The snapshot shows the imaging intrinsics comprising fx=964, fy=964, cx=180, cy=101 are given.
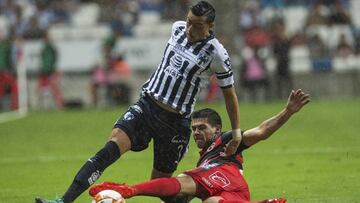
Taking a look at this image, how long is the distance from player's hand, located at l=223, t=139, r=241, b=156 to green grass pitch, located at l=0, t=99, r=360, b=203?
1.61 m

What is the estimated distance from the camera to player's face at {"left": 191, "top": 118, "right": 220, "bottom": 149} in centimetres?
1056

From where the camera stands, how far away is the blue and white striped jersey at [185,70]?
1043 cm

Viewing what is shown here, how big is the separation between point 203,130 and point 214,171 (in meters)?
0.51

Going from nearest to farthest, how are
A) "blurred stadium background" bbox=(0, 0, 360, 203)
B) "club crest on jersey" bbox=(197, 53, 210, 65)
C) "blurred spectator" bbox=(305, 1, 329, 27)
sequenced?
"club crest on jersey" bbox=(197, 53, 210, 65) → "blurred stadium background" bbox=(0, 0, 360, 203) → "blurred spectator" bbox=(305, 1, 329, 27)

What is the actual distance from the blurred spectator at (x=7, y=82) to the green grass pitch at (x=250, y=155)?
5.72ft

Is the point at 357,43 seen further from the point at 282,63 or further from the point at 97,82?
the point at 97,82

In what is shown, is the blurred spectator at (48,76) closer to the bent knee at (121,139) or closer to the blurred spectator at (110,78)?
the blurred spectator at (110,78)

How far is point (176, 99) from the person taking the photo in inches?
420

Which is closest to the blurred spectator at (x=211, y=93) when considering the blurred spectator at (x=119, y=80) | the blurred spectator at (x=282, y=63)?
the blurred spectator at (x=282, y=63)

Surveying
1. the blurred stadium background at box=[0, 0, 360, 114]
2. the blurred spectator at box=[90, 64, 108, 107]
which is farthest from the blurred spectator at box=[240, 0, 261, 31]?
the blurred spectator at box=[90, 64, 108, 107]

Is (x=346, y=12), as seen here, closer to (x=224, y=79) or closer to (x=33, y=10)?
(x=33, y=10)

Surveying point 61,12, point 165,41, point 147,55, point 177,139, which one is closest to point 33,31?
point 61,12

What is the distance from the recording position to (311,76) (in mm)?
30984

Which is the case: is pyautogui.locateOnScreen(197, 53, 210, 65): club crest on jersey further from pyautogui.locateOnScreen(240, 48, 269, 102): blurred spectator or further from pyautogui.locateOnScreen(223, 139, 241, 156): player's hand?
pyautogui.locateOnScreen(240, 48, 269, 102): blurred spectator
